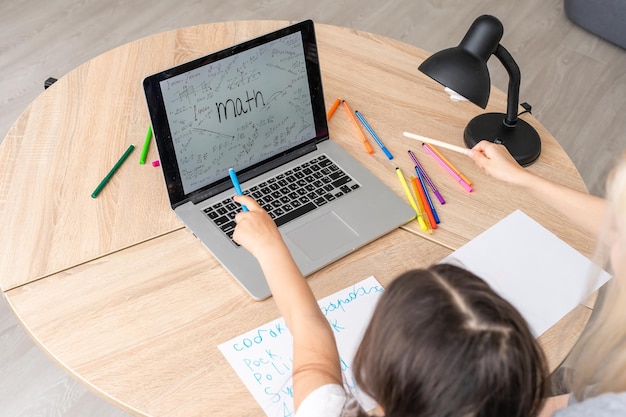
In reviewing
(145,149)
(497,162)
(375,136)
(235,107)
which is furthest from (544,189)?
(145,149)

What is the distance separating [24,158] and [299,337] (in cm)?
63

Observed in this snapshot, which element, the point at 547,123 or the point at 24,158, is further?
the point at 547,123

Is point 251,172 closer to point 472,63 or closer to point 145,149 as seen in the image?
point 145,149

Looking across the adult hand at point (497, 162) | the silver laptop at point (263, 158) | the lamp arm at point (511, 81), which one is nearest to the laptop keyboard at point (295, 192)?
the silver laptop at point (263, 158)

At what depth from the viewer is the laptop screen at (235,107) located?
1.06m

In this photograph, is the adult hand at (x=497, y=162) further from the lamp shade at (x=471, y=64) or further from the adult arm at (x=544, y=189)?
the lamp shade at (x=471, y=64)

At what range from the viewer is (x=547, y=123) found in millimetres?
2408

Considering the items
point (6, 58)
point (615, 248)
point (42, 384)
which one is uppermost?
point (615, 248)

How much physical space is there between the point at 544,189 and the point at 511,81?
8.3 inches

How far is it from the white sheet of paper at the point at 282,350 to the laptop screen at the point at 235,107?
291 millimetres

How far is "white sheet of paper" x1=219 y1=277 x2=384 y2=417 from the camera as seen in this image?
0.92 meters

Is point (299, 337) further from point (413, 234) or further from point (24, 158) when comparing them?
point (24, 158)

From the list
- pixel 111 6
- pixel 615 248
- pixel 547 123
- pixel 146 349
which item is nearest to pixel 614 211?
pixel 615 248

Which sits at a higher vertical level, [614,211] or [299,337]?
[614,211]
